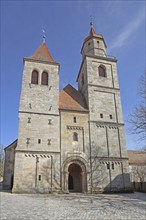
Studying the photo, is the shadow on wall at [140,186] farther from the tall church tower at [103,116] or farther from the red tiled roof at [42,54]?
the red tiled roof at [42,54]

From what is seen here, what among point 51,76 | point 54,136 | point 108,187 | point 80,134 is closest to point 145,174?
point 108,187

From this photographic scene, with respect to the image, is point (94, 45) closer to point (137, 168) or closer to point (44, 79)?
point (44, 79)

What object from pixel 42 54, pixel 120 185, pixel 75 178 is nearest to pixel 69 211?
pixel 120 185

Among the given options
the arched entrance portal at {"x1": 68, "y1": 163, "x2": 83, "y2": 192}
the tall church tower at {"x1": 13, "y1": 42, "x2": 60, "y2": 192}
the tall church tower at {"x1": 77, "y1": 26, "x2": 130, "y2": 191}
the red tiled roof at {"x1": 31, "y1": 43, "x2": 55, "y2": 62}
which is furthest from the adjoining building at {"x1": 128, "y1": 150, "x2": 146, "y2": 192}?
the red tiled roof at {"x1": 31, "y1": 43, "x2": 55, "y2": 62}

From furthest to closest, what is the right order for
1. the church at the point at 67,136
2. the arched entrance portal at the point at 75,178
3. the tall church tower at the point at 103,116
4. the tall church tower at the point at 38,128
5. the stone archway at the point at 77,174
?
1. the arched entrance portal at the point at 75,178
2. the tall church tower at the point at 103,116
3. the stone archway at the point at 77,174
4. the church at the point at 67,136
5. the tall church tower at the point at 38,128

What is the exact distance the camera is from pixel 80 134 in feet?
70.9

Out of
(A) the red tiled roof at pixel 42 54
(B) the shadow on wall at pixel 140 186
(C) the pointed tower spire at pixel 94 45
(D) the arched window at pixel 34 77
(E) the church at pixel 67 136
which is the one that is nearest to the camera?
(E) the church at pixel 67 136

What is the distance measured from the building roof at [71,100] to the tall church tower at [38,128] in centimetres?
121

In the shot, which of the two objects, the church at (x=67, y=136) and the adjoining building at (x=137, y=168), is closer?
the church at (x=67, y=136)

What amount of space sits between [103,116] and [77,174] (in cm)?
742

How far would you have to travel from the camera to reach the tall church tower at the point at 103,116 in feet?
67.9

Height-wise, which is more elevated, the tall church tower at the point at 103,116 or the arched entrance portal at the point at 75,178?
the tall church tower at the point at 103,116

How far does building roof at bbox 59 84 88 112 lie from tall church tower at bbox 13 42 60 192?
1211 millimetres

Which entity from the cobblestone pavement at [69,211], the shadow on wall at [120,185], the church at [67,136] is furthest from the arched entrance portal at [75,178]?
the cobblestone pavement at [69,211]
